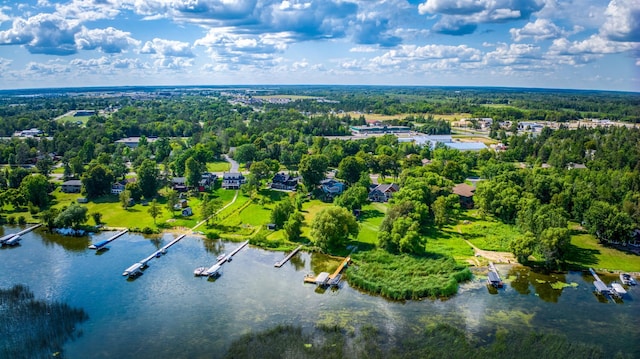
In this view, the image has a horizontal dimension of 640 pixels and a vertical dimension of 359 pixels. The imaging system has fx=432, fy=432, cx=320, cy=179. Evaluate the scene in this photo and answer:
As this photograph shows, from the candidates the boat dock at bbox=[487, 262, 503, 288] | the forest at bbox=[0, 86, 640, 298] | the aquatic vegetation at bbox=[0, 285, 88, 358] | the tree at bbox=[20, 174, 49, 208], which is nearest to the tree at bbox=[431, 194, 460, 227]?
the forest at bbox=[0, 86, 640, 298]

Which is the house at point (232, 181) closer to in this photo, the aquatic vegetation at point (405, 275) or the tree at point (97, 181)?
the tree at point (97, 181)

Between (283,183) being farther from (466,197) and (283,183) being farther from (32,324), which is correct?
(32,324)

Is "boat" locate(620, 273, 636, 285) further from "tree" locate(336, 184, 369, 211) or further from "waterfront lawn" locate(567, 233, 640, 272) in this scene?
"tree" locate(336, 184, 369, 211)

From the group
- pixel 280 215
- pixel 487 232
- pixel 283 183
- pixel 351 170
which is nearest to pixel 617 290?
pixel 487 232

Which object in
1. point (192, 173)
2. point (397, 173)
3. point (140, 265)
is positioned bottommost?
point (140, 265)

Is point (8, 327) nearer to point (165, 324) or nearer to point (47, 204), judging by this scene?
point (165, 324)
